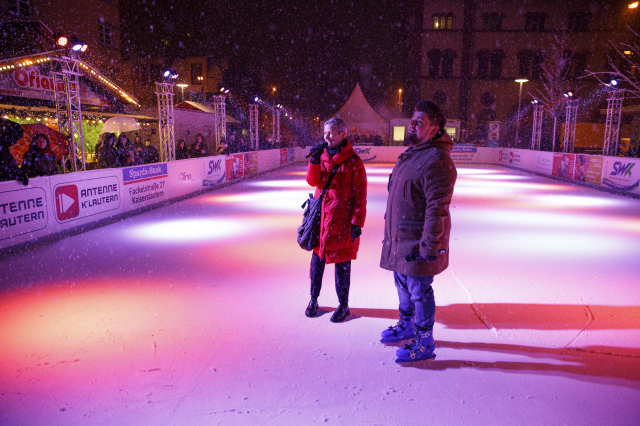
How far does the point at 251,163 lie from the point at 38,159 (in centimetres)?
1379

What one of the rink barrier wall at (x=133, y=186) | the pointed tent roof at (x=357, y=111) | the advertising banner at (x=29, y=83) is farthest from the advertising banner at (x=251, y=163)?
the pointed tent roof at (x=357, y=111)

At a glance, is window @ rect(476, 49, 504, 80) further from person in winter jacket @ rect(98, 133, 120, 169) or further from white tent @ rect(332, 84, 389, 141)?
person in winter jacket @ rect(98, 133, 120, 169)

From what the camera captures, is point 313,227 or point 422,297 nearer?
point 422,297

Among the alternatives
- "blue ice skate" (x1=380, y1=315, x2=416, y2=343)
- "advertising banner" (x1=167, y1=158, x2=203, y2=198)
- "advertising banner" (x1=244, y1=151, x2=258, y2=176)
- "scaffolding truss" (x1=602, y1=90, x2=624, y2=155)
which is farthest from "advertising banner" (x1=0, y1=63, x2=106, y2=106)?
"scaffolding truss" (x1=602, y1=90, x2=624, y2=155)

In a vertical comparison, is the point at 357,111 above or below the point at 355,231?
above

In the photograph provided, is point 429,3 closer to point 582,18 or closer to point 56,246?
point 582,18

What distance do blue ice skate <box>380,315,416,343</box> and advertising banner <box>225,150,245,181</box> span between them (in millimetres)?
15553

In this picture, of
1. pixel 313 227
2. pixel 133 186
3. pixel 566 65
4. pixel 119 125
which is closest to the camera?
pixel 313 227

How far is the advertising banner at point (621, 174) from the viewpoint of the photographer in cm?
1495

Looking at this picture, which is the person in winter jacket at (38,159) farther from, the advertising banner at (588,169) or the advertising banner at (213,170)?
the advertising banner at (588,169)

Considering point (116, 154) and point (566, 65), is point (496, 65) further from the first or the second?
point (116, 154)

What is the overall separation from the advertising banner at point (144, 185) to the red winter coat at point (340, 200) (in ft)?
28.2

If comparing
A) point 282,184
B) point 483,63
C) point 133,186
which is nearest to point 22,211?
point 133,186

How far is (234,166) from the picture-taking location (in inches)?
771
